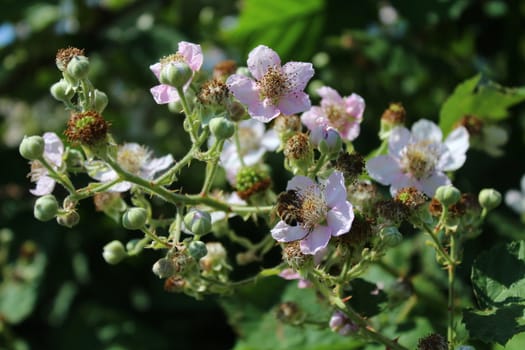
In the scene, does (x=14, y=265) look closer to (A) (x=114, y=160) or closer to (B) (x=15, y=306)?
(B) (x=15, y=306)


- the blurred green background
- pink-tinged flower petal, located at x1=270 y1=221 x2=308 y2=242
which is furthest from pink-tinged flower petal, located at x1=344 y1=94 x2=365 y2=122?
the blurred green background

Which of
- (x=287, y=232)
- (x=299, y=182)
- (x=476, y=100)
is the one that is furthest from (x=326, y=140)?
(x=476, y=100)

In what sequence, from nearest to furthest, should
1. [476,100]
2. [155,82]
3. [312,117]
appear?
1. [312,117]
2. [476,100]
3. [155,82]

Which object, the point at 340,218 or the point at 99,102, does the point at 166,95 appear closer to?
the point at 99,102

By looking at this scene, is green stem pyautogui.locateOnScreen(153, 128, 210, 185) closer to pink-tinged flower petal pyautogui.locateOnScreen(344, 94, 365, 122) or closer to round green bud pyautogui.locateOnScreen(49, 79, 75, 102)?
round green bud pyautogui.locateOnScreen(49, 79, 75, 102)

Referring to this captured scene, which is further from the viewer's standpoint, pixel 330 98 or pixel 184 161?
pixel 330 98

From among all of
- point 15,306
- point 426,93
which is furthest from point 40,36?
Result: point 426,93
